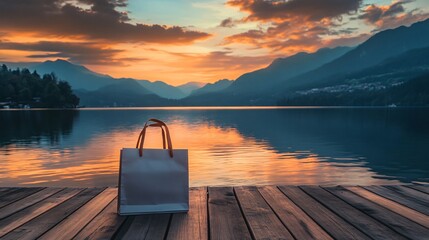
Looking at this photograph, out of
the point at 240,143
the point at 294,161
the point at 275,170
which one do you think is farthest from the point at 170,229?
the point at 240,143

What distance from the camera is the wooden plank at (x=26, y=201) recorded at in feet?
17.6

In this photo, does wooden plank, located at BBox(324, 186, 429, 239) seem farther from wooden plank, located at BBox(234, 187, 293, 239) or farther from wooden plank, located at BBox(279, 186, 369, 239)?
wooden plank, located at BBox(234, 187, 293, 239)

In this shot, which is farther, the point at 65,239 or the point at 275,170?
the point at 275,170

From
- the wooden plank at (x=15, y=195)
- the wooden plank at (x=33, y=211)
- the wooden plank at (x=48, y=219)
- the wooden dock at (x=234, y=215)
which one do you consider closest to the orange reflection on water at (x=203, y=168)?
the wooden plank at (x=15, y=195)

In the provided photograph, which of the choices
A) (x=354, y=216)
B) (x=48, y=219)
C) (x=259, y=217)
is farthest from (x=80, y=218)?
(x=354, y=216)

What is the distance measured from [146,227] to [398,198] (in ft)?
14.0

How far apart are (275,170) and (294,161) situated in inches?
179

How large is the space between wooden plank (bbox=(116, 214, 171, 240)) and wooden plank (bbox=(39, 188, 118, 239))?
582 mm

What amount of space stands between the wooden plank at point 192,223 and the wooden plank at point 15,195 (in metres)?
2.90

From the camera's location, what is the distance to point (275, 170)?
24094mm

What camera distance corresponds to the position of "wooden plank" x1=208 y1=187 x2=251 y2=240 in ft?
14.3

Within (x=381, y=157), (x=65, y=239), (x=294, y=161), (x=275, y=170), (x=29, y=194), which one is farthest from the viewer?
(x=381, y=157)

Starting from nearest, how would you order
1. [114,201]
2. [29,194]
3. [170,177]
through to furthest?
1. [170,177]
2. [114,201]
3. [29,194]

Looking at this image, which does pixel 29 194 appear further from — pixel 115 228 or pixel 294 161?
pixel 294 161
